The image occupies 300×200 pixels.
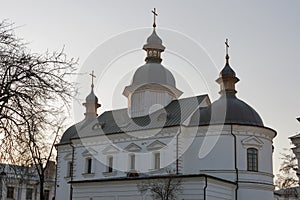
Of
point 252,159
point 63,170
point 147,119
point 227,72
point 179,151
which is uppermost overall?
point 227,72

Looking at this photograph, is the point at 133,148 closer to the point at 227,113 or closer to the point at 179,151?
the point at 179,151

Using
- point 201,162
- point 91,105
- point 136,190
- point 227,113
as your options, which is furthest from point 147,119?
point 91,105

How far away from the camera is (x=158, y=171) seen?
37000 mm

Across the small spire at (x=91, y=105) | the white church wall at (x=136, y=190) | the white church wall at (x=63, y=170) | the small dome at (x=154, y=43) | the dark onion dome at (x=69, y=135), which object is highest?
the small dome at (x=154, y=43)

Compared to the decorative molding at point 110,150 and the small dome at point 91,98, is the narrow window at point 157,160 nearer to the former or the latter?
the decorative molding at point 110,150

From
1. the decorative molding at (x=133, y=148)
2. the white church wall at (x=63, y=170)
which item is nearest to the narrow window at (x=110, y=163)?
the decorative molding at (x=133, y=148)

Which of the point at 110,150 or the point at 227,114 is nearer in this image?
the point at 227,114

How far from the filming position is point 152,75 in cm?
4519

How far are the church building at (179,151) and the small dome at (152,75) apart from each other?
2.58 ft

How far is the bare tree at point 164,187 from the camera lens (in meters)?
31.0

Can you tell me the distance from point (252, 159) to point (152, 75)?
13.1 m

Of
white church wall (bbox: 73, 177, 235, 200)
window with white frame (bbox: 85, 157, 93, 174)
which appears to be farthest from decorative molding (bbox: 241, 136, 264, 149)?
window with white frame (bbox: 85, 157, 93, 174)

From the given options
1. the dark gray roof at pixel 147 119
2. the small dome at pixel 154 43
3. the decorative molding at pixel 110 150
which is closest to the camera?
the dark gray roof at pixel 147 119

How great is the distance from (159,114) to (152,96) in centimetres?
475
